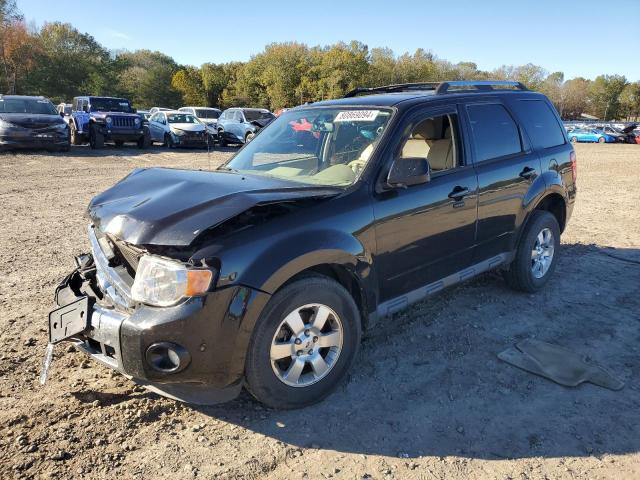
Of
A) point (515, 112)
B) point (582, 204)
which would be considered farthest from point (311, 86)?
point (515, 112)

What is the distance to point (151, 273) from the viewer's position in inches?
103

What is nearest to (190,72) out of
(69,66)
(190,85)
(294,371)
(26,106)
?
(190,85)

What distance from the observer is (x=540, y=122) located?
5090 millimetres

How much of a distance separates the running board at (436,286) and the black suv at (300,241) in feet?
0.05

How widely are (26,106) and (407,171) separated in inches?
698

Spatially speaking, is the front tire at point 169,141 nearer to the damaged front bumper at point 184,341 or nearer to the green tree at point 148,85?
Result: the damaged front bumper at point 184,341

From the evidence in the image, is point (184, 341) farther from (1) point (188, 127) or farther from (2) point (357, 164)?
(1) point (188, 127)

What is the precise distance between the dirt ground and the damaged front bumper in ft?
1.10

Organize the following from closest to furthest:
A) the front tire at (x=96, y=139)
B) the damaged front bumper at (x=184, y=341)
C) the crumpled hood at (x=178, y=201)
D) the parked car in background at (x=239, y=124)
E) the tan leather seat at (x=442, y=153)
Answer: the damaged front bumper at (x=184, y=341) → the crumpled hood at (x=178, y=201) → the tan leather seat at (x=442, y=153) → the front tire at (x=96, y=139) → the parked car in background at (x=239, y=124)

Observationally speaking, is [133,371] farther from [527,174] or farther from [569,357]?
[527,174]

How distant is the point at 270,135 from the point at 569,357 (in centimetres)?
301

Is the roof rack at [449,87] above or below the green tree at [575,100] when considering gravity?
below

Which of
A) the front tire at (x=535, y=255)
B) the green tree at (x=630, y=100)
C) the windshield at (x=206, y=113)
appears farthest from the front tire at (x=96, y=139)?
the green tree at (x=630, y=100)

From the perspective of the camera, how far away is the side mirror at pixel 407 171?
3.35 metres
